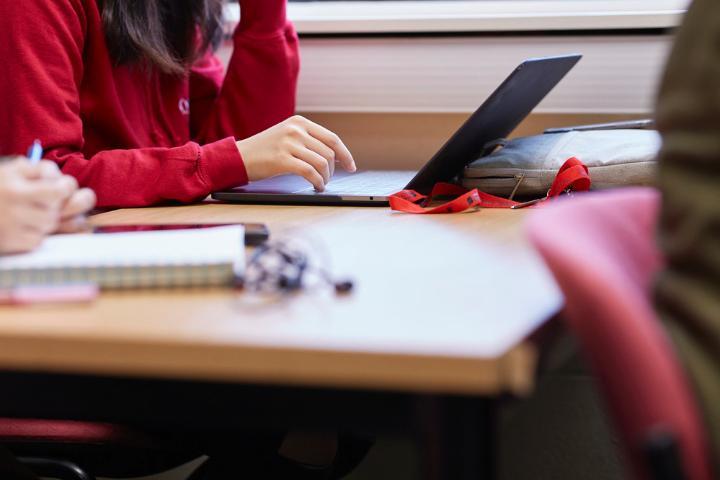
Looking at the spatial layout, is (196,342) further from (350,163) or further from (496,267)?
(350,163)

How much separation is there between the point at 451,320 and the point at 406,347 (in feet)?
0.19

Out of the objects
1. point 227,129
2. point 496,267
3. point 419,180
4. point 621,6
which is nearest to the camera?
point 496,267

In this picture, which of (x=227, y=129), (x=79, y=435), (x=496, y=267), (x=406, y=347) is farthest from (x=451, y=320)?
(x=227, y=129)

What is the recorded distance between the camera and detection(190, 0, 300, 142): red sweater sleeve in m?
1.57

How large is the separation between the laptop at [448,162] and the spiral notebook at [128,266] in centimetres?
43

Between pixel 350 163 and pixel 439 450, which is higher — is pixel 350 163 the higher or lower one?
the lower one

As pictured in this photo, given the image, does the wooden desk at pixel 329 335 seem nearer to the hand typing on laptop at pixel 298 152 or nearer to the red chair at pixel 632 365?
the red chair at pixel 632 365

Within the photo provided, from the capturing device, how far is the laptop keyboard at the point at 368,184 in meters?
1.16

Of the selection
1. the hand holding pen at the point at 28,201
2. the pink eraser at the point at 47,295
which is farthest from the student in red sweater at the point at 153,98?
the pink eraser at the point at 47,295

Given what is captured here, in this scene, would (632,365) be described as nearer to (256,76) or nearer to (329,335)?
(329,335)

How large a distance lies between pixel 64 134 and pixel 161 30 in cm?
28

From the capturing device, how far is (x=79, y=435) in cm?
94

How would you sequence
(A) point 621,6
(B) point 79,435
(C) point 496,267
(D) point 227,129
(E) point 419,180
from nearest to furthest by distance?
(C) point 496,267
(B) point 79,435
(E) point 419,180
(D) point 227,129
(A) point 621,6

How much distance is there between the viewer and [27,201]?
0.70 m
